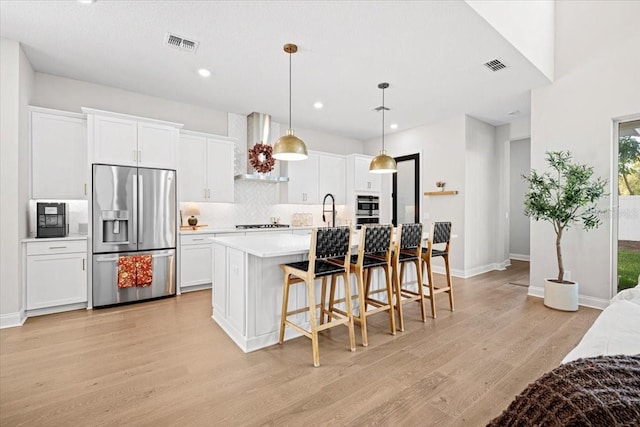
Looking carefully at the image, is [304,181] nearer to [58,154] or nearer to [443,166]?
[443,166]

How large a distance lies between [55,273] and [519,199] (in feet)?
30.6

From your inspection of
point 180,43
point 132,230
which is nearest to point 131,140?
point 132,230

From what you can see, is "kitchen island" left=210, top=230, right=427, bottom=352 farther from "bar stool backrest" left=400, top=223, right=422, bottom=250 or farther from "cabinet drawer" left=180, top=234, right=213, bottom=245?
"cabinet drawer" left=180, top=234, right=213, bottom=245

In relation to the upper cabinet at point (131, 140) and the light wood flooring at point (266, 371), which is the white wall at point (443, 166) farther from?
the upper cabinet at point (131, 140)

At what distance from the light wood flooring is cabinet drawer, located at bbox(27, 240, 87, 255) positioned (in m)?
0.75

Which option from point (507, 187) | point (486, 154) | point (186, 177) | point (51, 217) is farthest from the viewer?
point (507, 187)

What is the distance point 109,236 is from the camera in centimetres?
391

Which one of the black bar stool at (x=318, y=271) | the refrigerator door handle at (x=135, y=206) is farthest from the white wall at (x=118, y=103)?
the black bar stool at (x=318, y=271)

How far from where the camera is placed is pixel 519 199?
7.80 m

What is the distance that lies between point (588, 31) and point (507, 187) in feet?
10.4

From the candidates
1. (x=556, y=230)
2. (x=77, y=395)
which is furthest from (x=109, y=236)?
(x=556, y=230)

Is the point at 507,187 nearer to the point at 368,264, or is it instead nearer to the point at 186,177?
the point at 368,264

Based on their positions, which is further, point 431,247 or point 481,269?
point 481,269

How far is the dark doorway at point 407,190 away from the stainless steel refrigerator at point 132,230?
471cm
